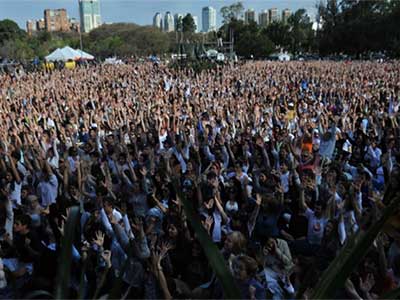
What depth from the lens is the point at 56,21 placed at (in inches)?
3716

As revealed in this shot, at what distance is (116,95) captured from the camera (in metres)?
15.0

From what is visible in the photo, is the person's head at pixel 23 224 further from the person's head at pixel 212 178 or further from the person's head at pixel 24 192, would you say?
the person's head at pixel 212 178

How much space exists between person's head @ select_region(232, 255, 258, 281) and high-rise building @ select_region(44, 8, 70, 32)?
90498 mm

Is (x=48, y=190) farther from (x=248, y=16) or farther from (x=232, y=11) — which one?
(x=248, y=16)

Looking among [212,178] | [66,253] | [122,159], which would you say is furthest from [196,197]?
[66,253]

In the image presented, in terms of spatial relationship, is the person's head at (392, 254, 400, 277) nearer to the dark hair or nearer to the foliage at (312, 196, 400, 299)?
the foliage at (312, 196, 400, 299)

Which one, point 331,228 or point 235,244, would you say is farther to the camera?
point 235,244

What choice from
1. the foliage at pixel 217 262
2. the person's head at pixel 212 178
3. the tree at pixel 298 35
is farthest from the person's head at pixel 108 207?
the tree at pixel 298 35

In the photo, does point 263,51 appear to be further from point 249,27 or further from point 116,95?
point 116,95

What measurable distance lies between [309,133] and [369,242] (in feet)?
25.1

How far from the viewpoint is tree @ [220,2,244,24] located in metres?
75.9

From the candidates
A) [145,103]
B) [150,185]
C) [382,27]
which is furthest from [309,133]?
[382,27]

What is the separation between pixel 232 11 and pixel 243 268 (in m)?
77.4

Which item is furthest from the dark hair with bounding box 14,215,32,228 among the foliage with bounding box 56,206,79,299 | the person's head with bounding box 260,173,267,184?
the foliage with bounding box 56,206,79,299
